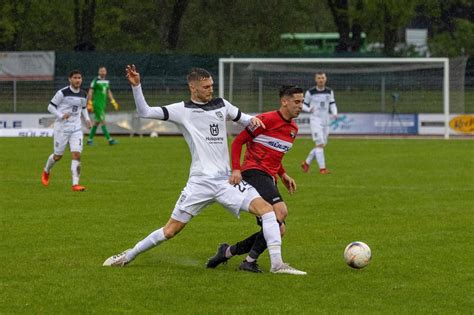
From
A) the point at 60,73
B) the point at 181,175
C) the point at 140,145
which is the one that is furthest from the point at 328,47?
the point at 181,175

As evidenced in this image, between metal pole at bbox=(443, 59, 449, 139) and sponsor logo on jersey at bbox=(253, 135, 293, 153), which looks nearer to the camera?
sponsor logo on jersey at bbox=(253, 135, 293, 153)

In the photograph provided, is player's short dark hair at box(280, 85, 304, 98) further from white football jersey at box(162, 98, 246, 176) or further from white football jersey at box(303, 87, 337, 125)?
white football jersey at box(303, 87, 337, 125)

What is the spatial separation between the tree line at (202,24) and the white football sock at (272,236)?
145 ft

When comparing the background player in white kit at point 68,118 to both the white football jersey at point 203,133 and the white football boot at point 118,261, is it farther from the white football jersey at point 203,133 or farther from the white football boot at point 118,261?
the white football jersey at point 203,133

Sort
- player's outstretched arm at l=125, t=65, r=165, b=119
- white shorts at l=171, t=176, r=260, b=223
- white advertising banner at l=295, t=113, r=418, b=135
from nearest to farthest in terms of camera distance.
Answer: player's outstretched arm at l=125, t=65, r=165, b=119
white shorts at l=171, t=176, r=260, b=223
white advertising banner at l=295, t=113, r=418, b=135

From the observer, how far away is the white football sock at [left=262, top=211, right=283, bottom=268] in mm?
9883

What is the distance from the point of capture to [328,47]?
228 ft

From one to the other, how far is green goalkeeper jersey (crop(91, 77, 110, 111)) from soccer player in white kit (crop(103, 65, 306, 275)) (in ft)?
Result: 71.3

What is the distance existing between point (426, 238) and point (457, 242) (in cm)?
49

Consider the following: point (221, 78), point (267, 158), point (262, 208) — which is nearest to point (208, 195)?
point (262, 208)


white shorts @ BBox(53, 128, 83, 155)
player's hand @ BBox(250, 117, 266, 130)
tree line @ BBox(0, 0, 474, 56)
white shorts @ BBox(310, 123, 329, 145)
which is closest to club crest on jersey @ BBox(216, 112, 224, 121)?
player's hand @ BBox(250, 117, 266, 130)

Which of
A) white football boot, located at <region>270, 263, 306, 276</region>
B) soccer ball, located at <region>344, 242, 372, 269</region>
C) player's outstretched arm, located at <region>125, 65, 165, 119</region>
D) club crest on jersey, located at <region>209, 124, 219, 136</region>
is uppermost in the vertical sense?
player's outstretched arm, located at <region>125, 65, 165, 119</region>

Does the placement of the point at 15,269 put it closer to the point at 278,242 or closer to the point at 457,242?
the point at 278,242

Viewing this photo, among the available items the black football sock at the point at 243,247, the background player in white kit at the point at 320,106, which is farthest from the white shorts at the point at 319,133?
the black football sock at the point at 243,247
